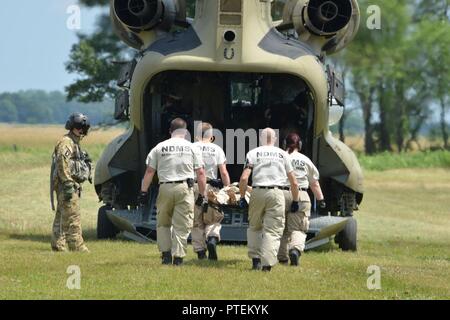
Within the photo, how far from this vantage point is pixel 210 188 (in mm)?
17703

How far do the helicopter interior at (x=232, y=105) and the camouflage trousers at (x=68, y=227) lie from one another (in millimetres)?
2524

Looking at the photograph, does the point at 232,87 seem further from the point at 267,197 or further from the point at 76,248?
the point at 267,197

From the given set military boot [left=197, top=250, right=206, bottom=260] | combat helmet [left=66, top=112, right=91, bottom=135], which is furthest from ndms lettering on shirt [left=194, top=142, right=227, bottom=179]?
combat helmet [left=66, top=112, right=91, bottom=135]

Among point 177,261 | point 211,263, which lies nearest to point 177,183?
point 177,261

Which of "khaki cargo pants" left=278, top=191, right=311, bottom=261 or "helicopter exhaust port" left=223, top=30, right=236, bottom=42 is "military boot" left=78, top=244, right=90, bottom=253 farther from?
"helicopter exhaust port" left=223, top=30, right=236, bottom=42

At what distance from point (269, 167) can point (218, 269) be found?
1373 millimetres

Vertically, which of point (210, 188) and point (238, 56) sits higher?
point (238, 56)

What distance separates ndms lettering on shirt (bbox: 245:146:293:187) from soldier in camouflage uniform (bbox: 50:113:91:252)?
3361 mm

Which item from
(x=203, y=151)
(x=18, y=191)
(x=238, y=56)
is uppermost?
(x=238, y=56)

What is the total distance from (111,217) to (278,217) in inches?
215

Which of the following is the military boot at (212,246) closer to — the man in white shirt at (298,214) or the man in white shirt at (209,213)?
→ the man in white shirt at (209,213)

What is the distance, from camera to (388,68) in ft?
196
